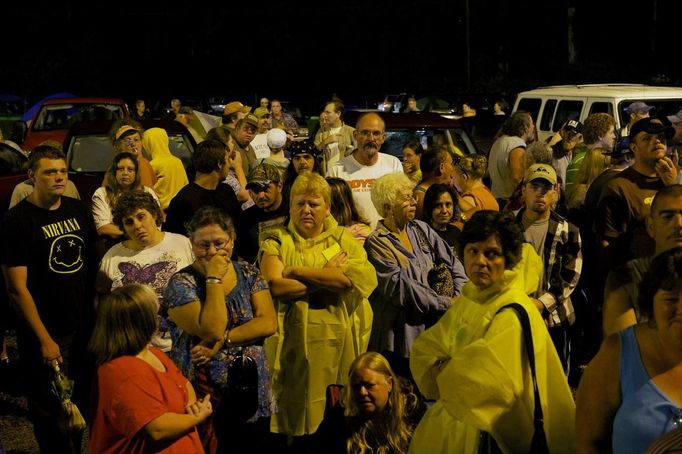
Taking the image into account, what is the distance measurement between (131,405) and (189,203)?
328 cm

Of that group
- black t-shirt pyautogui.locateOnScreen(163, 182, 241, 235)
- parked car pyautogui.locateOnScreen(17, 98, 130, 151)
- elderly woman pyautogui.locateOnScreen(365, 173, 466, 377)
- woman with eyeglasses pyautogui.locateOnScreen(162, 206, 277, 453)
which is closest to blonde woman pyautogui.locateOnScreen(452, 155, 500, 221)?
elderly woman pyautogui.locateOnScreen(365, 173, 466, 377)

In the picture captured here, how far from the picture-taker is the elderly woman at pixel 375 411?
5539mm

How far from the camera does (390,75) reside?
181ft

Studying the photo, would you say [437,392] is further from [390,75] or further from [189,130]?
[390,75]

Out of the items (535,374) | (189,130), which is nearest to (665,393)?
(535,374)

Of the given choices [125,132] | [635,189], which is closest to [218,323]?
[635,189]

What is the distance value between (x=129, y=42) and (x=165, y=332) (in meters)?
54.2

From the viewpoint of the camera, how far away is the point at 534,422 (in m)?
4.22

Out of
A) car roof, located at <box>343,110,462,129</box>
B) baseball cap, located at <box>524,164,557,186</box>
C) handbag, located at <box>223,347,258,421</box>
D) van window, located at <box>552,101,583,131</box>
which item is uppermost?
baseball cap, located at <box>524,164,557,186</box>

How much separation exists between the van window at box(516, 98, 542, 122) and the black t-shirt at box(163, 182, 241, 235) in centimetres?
976

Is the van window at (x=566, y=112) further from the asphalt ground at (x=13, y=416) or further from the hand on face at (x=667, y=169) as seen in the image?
the asphalt ground at (x=13, y=416)

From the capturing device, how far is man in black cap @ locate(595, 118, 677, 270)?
22.2 ft

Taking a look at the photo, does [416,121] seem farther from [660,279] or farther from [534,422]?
[660,279]

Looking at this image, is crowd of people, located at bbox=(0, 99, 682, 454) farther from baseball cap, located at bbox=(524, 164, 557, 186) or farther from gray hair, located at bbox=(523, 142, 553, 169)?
gray hair, located at bbox=(523, 142, 553, 169)
